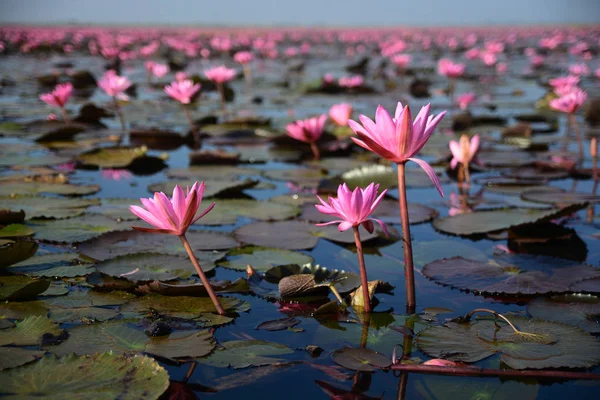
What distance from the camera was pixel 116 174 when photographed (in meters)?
3.43

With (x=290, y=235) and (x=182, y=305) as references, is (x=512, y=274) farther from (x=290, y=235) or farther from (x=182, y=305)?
(x=182, y=305)

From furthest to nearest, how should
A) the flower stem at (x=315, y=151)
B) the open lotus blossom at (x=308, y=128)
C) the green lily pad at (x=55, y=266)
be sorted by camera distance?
1. the flower stem at (x=315, y=151)
2. the open lotus blossom at (x=308, y=128)
3. the green lily pad at (x=55, y=266)

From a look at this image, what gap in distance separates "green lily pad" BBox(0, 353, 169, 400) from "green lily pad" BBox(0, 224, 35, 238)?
41.6 inches

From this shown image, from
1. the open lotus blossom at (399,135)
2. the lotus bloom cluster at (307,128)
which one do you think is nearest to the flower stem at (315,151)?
the lotus bloom cluster at (307,128)

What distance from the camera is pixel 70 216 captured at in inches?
93.4

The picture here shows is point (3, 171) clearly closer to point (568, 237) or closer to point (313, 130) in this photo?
point (313, 130)

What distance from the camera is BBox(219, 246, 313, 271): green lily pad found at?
1941 mm

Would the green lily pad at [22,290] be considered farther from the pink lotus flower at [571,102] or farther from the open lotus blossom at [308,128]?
the pink lotus flower at [571,102]

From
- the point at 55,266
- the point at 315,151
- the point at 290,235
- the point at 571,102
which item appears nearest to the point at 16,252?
the point at 55,266

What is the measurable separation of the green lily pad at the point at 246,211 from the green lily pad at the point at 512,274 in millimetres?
829

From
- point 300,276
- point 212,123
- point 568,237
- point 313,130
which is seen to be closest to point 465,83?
point 212,123

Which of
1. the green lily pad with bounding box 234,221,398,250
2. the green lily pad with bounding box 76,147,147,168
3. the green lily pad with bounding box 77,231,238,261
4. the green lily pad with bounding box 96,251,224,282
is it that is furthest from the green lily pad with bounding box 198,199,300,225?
the green lily pad with bounding box 76,147,147,168

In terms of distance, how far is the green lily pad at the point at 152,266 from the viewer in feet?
5.77

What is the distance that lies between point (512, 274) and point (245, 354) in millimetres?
950
